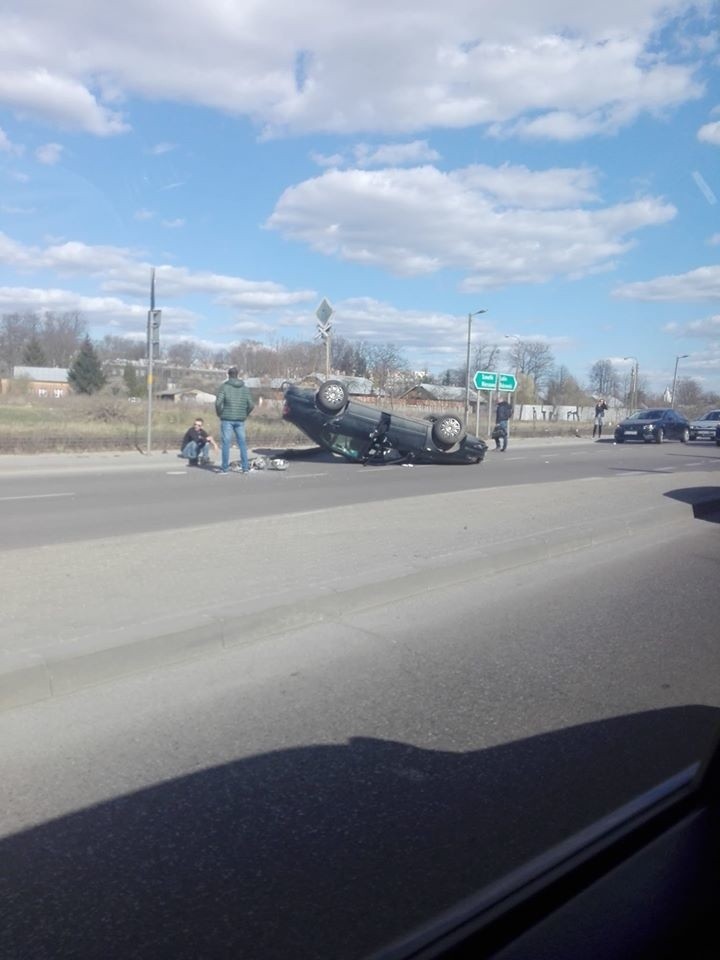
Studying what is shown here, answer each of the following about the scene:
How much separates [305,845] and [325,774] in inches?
26.1

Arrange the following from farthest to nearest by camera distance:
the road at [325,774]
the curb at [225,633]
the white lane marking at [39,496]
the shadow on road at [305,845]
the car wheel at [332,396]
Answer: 1. the car wheel at [332,396]
2. the white lane marking at [39,496]
3. the curb at [225,633]
4. the road at [325,774]
5. the shadow on road at [305,845]

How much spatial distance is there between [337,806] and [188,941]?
→ 1069mm

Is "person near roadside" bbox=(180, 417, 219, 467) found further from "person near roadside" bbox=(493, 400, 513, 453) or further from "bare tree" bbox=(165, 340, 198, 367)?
"bare tree" bbox=(165, 340, 198, 367)

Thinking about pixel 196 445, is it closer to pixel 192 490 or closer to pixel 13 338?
pixel 192 490

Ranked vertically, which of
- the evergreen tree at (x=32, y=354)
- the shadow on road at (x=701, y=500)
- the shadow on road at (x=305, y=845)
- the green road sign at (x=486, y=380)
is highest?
the evergreen tree at (x=32, y=354)

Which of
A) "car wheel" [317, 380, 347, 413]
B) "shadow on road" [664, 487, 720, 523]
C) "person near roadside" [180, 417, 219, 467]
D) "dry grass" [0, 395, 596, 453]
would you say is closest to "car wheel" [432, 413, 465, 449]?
"car wheel" [317, 380, 347, 413]

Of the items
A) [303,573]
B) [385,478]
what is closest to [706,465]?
[385,478]

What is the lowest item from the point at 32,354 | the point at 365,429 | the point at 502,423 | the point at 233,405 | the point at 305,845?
the point at 305,845

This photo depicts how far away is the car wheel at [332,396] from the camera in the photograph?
66.0ft

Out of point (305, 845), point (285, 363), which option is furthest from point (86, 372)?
point (305, 845)

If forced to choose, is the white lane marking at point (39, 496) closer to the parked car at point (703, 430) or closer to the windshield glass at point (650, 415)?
the windshield glass at point (650, 415)

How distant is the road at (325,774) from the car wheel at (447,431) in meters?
14.4

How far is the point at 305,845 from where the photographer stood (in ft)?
11.3

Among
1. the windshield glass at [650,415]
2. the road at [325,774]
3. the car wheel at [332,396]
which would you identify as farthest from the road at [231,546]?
the windshield glass at [650,415]
